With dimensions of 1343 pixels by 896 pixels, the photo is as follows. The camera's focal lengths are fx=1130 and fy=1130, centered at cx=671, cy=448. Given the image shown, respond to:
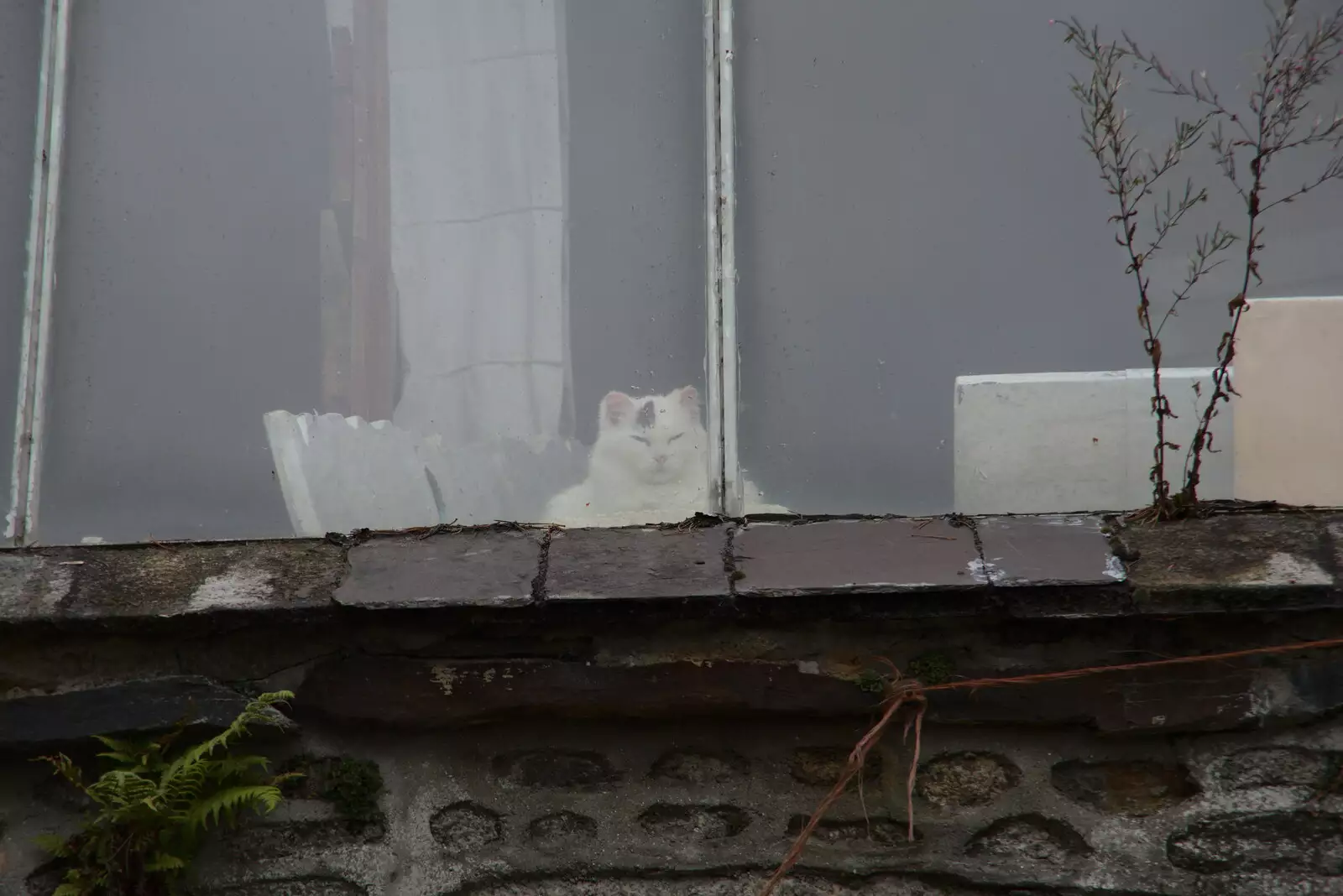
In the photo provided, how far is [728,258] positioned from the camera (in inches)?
104

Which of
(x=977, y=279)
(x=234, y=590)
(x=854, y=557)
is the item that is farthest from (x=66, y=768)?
(x=977, y=279)

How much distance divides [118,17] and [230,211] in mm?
600

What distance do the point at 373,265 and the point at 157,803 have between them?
1.29 m

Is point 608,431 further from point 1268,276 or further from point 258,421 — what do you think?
point 1268,276

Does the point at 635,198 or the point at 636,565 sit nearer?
the point at 636,565

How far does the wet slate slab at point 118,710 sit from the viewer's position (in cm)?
223

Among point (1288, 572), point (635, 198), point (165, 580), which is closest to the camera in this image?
point (1288, 572)

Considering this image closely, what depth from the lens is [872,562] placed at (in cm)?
218

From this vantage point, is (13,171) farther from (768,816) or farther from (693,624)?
(768,816)

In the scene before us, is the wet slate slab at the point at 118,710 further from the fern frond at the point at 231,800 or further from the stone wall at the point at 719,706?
the fern frond at the point at 231,800

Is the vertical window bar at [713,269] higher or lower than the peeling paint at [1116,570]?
higher

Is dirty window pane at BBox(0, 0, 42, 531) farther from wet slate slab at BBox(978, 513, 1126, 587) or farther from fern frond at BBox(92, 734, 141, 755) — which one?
wet slate slab at BBox(978, 513, 1126, 587)

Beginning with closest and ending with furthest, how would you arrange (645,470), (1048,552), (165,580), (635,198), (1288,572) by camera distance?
(1288,572), (1048,552), (165,580), (645,470), (635,198)

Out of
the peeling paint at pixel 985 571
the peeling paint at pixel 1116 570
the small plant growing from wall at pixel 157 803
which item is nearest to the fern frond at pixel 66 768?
the small plant growing from wall at pixel 157 803
